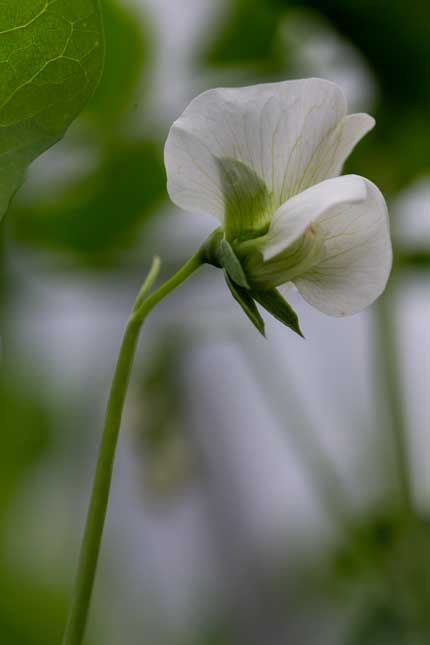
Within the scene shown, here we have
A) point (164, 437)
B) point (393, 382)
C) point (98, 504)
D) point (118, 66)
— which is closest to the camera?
point (98, 504)

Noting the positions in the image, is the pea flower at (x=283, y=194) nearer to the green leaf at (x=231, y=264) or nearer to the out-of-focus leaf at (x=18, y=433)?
the green leaf at (x=231, y=264)

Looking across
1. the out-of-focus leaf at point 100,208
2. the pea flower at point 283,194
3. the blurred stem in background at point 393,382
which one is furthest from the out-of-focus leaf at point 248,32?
the pea flower at point 283,194

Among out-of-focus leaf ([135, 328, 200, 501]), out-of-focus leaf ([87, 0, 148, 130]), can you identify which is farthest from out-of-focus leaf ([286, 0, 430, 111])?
out-of-focus leaf ([135, 328, 200, 501])

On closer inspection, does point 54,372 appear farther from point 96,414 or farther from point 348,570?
point 348,570

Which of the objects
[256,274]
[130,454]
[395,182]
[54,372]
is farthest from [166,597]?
[256,274]

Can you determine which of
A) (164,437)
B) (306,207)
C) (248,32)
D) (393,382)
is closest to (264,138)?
(306,207)

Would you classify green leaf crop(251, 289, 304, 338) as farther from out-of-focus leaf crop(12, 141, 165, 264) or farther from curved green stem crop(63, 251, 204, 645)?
out-of-focus leaf crop(12, 141, 165, 264)

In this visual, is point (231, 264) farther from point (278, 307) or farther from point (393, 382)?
point (393, 382)

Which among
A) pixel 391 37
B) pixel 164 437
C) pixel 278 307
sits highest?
pixel 391 37
